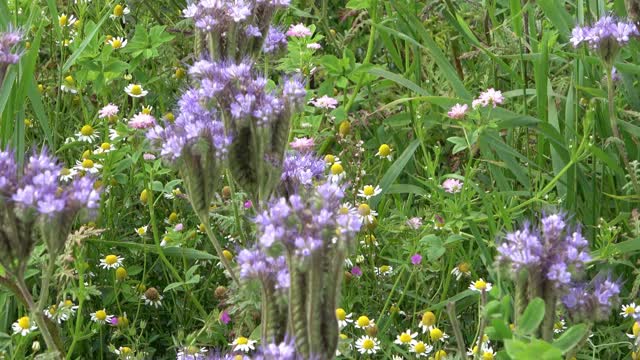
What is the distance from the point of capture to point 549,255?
2023mm

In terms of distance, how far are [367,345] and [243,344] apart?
1.10 feet

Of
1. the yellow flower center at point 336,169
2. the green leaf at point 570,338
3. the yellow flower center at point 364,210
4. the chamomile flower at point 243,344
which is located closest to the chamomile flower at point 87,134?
the yellow flower center at point 336,169

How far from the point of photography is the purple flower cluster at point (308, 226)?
1.85 meters

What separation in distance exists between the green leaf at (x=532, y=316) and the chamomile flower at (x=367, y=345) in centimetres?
113

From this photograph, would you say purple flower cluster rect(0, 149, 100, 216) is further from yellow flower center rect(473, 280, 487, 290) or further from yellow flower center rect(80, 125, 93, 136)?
yellow flower center rect(80, 125, 93, 136)

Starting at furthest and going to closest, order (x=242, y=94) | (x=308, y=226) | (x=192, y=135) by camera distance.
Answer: (x=242, y=94)
(x=192, y=135)
(x=308, y=226)

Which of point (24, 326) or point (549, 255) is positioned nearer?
point (549, 255)

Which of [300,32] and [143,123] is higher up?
[300,32]

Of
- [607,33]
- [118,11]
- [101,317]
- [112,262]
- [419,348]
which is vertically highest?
[118,11]

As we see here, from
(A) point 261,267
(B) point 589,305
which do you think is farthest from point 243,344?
(B) point 589,305

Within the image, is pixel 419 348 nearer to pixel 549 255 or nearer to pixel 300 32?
pixel 549 255

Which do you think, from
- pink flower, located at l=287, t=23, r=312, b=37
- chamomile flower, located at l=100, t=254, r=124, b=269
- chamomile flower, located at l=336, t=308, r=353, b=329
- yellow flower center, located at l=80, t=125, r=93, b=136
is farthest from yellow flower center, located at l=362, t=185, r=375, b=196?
yellow flower center, located at l=80, t=125, r=93, b=136

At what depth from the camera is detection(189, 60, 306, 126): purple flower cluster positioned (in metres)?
2.44

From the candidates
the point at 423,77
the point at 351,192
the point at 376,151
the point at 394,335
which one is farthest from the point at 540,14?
the point at 394,335
